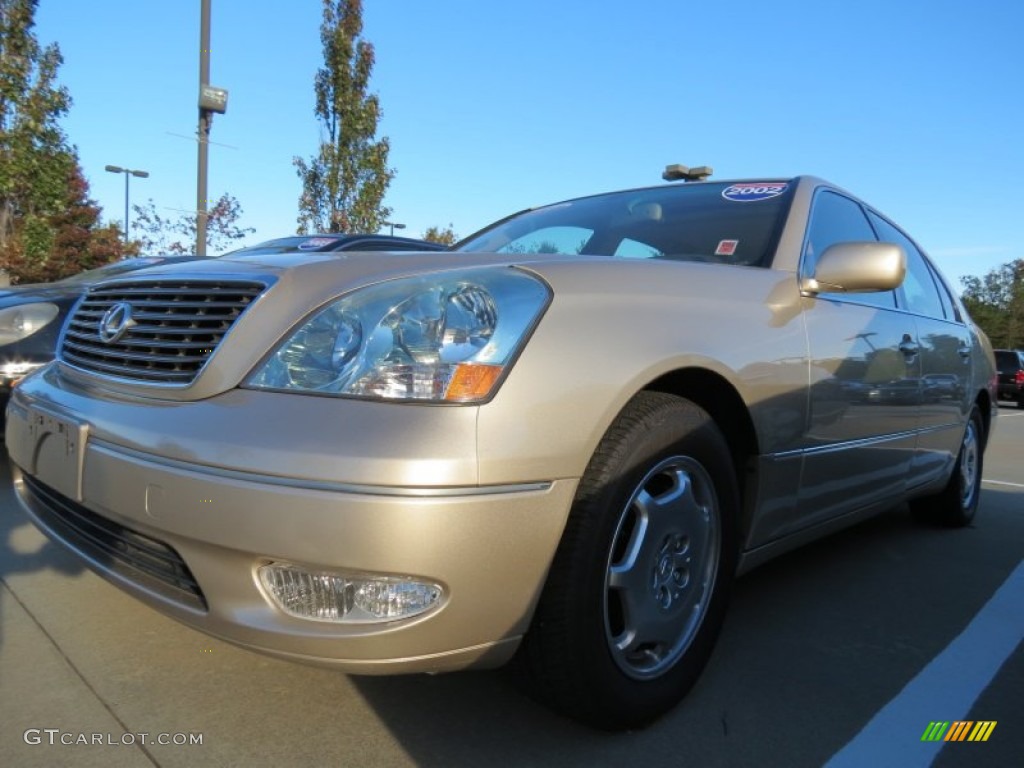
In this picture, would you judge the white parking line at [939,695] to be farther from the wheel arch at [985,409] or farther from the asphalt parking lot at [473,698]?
the wheel arch at [985,409]

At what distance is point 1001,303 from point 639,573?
60.3 meters

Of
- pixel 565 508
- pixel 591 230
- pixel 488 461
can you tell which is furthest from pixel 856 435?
pixel 488 461

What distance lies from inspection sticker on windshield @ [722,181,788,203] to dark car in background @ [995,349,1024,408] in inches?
836

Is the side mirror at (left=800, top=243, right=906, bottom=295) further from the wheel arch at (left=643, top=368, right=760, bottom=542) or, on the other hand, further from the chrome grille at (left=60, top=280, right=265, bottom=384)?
the chrome grille at (left=60, top=280, right=265, bottom=384)

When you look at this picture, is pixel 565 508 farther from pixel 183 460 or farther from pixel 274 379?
pixel 183 460

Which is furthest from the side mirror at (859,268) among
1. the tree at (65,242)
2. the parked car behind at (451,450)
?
the tree at (65,242)

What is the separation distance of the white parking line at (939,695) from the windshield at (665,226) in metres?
1.40

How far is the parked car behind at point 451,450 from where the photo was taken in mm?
1514

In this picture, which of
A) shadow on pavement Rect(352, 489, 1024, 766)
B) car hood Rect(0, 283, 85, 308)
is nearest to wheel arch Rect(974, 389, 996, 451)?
shadow on pavement Rect(352, 489, 1024, 766)

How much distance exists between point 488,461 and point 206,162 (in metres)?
8.93

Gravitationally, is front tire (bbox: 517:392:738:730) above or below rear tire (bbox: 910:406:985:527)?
above

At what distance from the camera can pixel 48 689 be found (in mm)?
2049

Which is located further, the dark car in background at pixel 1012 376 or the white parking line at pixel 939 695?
the dark car in background at pixel 1012 376

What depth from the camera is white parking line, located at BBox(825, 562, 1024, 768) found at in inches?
75.0
